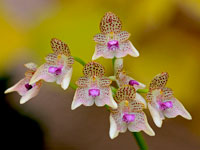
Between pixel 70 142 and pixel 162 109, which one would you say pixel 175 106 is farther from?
pixel 70 142

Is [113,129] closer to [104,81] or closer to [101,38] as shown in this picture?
[104,81]

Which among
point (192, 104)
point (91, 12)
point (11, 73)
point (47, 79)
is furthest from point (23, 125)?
point (47, 79)

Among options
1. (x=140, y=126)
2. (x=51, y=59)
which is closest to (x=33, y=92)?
(x=51, y=59)

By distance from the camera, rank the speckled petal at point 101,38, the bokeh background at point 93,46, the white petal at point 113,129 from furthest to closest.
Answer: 1. the bokeh background at point 93,46
2. the speckled petal at point 101,38
3. the white petal at point 113,129

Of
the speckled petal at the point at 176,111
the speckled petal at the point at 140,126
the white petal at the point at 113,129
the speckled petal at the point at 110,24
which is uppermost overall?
the speckled petal at the point at 110,24

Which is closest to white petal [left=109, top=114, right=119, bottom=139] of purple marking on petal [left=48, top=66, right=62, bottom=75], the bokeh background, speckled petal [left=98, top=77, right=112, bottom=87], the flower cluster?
the flower cluster

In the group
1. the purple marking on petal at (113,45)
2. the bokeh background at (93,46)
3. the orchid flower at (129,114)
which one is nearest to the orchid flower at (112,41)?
the purple marking on petal at (113,45)

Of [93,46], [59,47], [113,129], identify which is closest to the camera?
[113,129]

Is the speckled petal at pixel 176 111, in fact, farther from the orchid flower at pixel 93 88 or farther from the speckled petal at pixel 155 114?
the orchid flower at pixel 93 88
